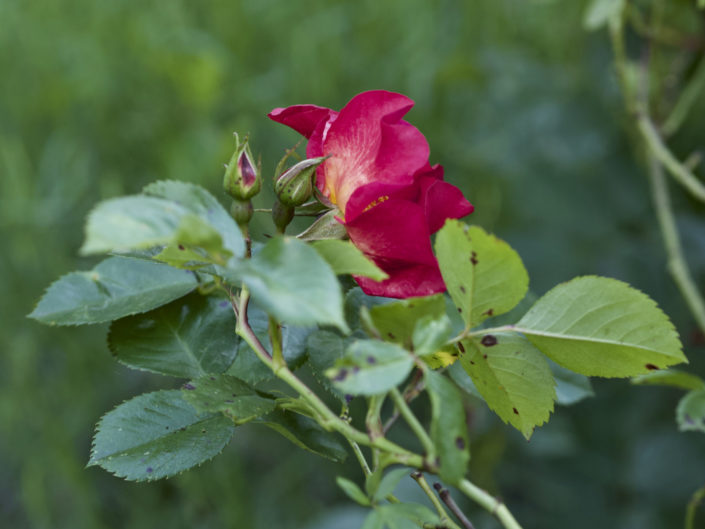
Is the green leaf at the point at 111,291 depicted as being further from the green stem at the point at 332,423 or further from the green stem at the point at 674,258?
the green stem at the point at 674,258

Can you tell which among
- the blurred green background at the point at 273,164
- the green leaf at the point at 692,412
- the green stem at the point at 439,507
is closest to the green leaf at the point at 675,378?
the green leaf at the point at 692,412

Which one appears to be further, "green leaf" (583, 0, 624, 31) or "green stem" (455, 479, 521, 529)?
"green leaf" (583, 0, 624, 31)

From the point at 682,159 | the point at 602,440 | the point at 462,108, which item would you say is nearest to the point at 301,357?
the point at 602,440

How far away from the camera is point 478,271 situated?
0.22m

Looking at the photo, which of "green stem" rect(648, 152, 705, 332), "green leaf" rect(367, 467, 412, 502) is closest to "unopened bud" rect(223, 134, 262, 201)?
"green leaf" rect(367, 467, 412, 502)

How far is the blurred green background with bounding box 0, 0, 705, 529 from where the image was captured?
797mm

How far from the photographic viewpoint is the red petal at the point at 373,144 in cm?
24

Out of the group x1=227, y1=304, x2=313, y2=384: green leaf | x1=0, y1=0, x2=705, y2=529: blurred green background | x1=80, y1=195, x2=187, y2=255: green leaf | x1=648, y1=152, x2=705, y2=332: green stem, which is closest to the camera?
x1=80, y1=195, x2=187, y2=255: green leaf

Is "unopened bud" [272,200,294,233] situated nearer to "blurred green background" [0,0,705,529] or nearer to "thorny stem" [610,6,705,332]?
"thorny stem" [610,6,705,332]

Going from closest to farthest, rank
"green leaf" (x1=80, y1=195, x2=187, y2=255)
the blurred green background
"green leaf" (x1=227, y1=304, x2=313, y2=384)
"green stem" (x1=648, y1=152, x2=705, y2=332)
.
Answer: "green leaf" (x1=80, y1=195, x2=187, y2=255), "green leaf" (x1=227, y1=304, x2=313, y2=384), "green stem" (x1=648, y1=152, x2=705, y2=332), the blurred green background

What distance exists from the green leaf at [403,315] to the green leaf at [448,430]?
0.02 meters

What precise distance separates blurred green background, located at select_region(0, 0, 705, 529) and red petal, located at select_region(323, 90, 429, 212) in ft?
1.64

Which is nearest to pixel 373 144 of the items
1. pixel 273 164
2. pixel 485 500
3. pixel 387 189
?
pixel 387 189

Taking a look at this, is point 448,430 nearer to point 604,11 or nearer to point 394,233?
point 394,233
